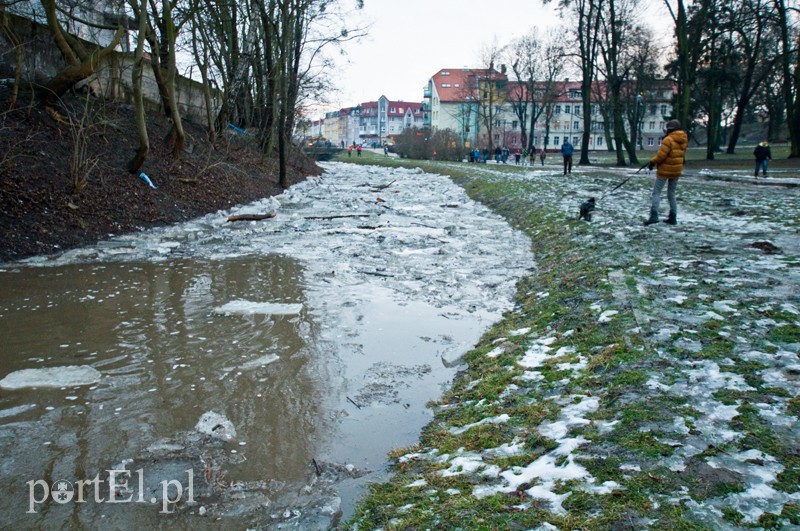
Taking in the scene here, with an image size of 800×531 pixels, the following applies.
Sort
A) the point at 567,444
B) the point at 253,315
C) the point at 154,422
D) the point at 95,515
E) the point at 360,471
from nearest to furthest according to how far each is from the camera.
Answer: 1. the point at 95,515
2. the point at 567,444
3. the point at 360,471
4. the point at 154,422
5. the point at 253,315

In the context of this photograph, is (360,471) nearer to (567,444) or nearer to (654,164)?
(567,444)

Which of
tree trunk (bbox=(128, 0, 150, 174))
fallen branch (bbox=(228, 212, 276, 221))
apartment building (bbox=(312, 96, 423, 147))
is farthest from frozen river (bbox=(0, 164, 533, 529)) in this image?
apartment building (bbox=(312, 96, 423, 147))

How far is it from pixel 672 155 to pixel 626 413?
8734mm

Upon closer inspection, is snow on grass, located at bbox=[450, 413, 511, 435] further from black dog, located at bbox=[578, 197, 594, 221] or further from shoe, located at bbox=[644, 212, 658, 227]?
black dog, located at bbox=[578, 197, 594, 221]

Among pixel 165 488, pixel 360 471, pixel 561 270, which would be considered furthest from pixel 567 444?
pixel 561 270

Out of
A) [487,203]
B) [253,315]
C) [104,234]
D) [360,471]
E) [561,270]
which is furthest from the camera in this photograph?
[487,203]

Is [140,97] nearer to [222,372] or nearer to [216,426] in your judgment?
[222,372]

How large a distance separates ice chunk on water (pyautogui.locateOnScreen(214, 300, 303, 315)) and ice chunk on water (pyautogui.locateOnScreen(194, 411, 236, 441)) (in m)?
3.01

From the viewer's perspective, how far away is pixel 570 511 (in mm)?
3053

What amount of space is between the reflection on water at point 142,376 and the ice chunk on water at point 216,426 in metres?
0.08

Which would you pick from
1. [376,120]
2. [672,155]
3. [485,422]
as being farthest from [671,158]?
[376,120]

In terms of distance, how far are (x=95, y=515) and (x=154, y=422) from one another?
3.79 ft

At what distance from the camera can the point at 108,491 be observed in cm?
374

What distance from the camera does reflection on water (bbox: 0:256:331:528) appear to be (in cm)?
408
